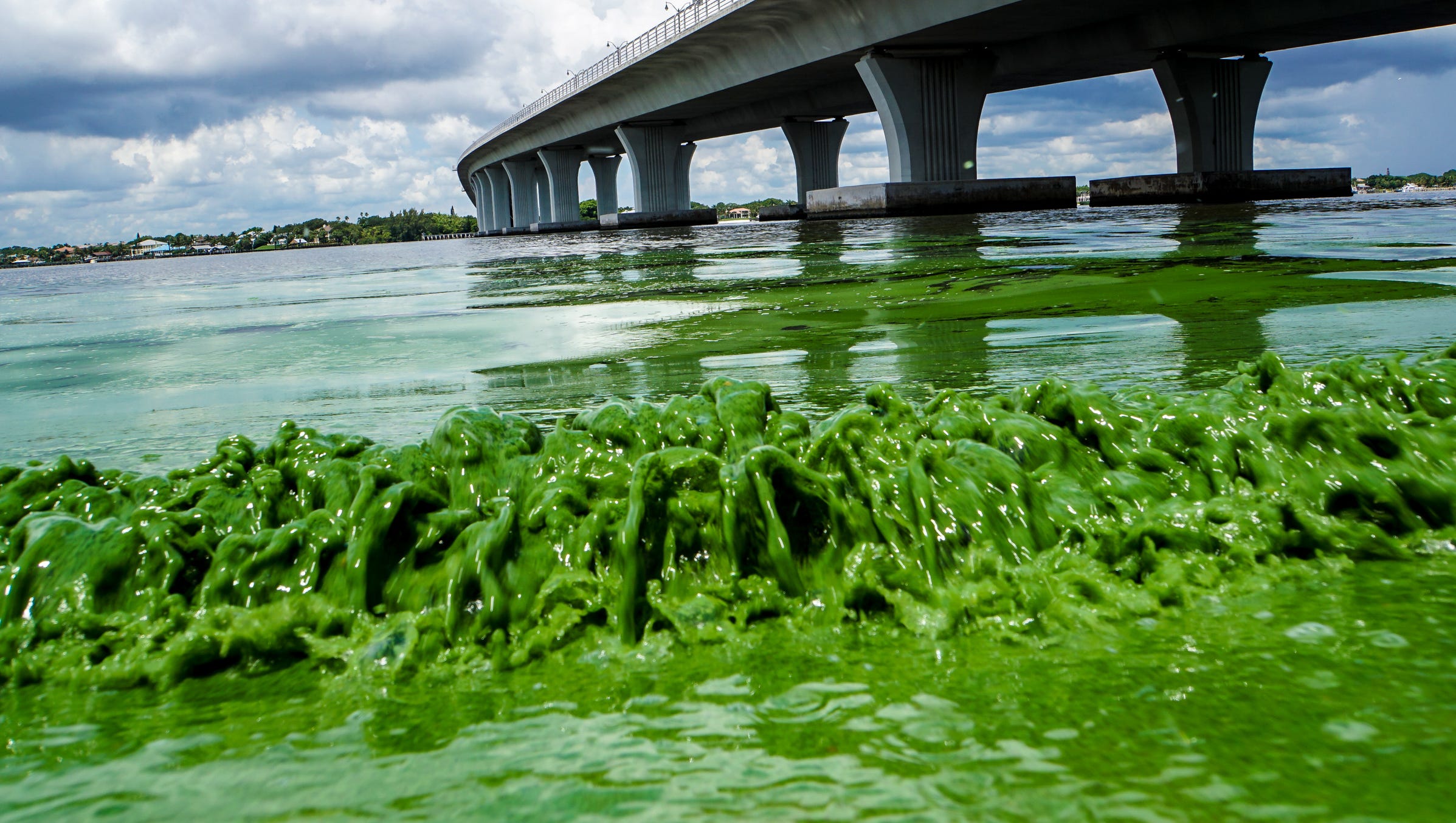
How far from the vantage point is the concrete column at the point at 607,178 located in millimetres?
79812

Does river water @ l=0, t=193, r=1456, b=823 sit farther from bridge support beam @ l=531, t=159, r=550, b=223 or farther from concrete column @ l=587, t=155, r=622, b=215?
bridge support beam @ l=531, t=159, r=550, b=223

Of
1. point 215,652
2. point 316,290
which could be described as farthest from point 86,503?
point 316,290

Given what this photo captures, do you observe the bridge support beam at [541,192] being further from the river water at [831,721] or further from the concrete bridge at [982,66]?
the river water at [831,721]

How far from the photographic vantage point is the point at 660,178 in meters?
58.0

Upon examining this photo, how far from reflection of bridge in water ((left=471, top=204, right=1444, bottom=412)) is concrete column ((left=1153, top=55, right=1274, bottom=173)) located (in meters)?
32.4

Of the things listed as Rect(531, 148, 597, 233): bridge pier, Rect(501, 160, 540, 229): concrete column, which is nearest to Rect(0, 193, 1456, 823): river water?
Rect(531, 148, 597, 233): bridge pier

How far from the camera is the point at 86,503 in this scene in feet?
10.4

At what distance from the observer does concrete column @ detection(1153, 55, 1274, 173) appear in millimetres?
36781

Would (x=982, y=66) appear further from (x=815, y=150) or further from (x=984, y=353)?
(x=984, y=353)

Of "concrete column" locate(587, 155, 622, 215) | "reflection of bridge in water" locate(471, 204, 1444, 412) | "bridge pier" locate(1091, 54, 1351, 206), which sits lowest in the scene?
"reflection of bridge in water" locate(471, 204, 1444, 412)

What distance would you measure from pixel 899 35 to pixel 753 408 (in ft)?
101

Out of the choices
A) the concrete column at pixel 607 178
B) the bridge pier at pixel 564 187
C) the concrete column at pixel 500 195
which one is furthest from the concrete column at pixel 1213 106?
the concrete column at pixel 500 195

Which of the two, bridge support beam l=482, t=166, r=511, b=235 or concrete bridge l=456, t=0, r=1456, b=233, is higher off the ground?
bridge support beam l=482, t=166, r=511, b=235

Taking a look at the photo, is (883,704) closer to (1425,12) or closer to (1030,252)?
(1030,252)
